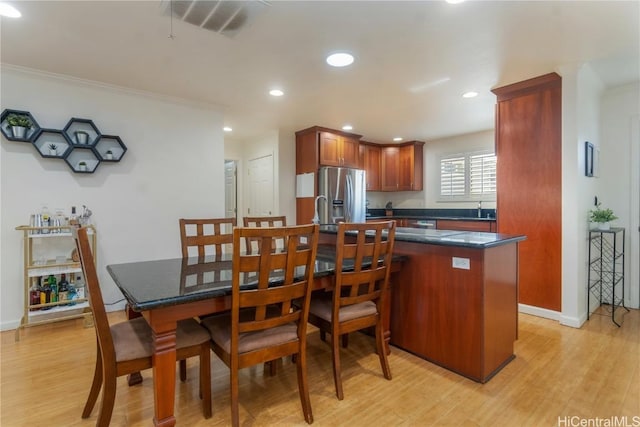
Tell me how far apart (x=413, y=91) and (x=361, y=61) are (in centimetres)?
96

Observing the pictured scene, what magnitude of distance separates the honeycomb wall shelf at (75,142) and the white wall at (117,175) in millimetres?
75

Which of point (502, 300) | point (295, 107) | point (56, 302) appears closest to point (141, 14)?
point (295, 107)

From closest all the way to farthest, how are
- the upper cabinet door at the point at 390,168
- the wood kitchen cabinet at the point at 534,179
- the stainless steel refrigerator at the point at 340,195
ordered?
the wood kitchen cabinet at the point at 534,179 → the stainless steel refrigerator at the point at 340,195 → the upper cabinet door at the point at 390,168

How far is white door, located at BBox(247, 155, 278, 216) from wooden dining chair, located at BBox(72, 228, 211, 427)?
370cm

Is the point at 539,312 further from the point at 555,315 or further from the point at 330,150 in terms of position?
the point at 330,150

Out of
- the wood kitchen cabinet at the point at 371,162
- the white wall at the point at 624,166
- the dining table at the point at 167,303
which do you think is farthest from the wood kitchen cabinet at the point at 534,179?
the wood kitchen cabinet at the point at 371,162

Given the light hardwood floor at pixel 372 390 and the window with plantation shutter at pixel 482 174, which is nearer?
the light hardwood floor at pixel 372 390

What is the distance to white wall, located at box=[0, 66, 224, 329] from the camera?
2.86 m

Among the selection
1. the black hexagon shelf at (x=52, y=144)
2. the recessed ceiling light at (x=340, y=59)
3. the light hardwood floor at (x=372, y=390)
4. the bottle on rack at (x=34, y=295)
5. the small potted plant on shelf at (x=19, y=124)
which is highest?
the recessed ceiling light at (x=340, y=59)

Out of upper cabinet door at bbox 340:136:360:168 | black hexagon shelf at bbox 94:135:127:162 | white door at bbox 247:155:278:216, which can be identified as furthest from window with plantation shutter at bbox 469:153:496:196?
black hexagon shelf at bbox 94:135:127:162

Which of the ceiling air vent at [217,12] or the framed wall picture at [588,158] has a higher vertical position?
the ceiling air vent at [217,12]

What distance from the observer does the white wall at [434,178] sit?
17.3ft

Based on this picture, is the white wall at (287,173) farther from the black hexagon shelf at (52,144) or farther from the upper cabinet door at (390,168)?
the black hexagon shelf at (52,144)

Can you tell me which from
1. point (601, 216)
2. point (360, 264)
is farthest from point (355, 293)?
point (601, 216)
